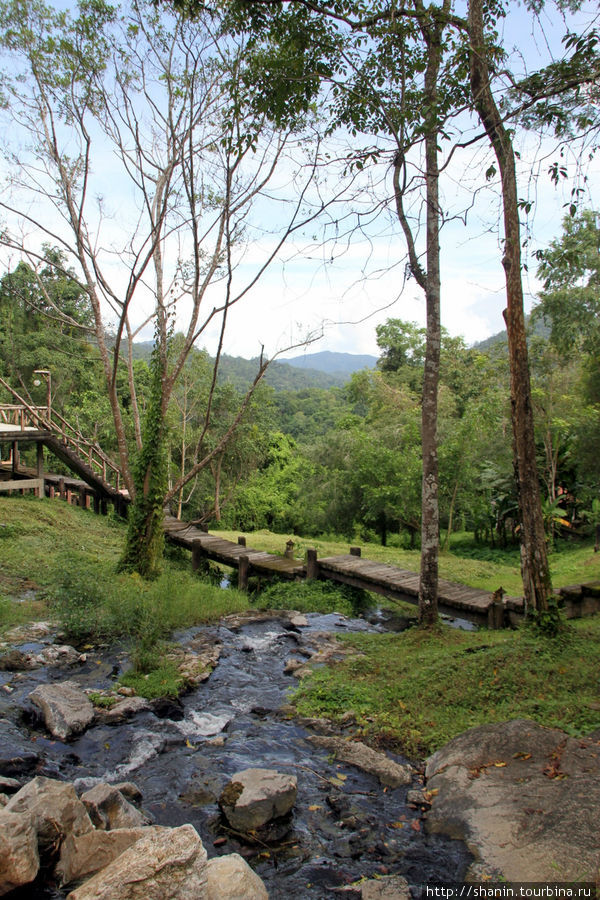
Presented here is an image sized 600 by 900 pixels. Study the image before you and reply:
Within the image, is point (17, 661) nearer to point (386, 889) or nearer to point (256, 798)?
point (256, 798)

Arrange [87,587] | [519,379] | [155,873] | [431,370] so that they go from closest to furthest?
[155,873]
[519,379]
[431,370]
[87,587]

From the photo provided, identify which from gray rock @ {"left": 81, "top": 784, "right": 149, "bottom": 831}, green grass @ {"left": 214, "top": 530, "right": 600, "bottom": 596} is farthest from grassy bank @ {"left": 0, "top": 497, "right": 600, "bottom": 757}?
gray rock @ {"left": 81, "top": 784, "right": 149, "bottom": 831}

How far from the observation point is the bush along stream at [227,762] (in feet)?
14.0

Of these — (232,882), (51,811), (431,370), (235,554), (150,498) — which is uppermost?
(431,370)

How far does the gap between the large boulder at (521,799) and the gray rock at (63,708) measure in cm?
360

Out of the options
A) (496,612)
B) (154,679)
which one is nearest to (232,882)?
(154,679)

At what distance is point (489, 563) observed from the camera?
754 inches

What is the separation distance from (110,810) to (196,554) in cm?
1108

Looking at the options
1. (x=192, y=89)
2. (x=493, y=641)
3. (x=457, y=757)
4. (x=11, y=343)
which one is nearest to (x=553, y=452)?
(x=493, y=641)

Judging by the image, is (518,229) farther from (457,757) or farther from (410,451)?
(410,451)

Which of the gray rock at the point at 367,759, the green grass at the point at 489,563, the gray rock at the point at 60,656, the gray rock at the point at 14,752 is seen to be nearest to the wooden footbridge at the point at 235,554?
the green grass at the point at 489,563

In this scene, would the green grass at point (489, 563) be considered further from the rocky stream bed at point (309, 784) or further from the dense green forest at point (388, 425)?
the rocky stream bed at point (309, 784)

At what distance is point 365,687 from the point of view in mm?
7277

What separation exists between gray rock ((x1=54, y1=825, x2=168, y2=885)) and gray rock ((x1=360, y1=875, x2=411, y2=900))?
147cm
